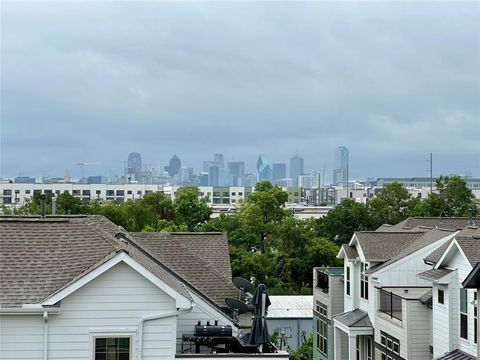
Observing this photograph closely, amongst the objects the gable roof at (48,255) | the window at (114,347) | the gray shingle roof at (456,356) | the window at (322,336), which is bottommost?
the window at (322,336)

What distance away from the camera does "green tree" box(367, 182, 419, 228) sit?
3366 inches

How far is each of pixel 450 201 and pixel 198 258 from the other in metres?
56.5

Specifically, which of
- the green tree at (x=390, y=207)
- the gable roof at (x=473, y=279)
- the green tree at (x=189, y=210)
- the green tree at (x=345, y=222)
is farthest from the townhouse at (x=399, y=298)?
the green tree at (x=189, y=210)

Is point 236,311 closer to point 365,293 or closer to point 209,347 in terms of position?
point 209,347

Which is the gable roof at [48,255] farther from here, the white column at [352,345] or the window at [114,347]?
the white column at [352,345]

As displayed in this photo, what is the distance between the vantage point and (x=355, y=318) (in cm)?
3231

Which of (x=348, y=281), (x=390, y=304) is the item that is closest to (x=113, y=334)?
(x=390, y=304)

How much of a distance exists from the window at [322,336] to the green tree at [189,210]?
50.2 metres

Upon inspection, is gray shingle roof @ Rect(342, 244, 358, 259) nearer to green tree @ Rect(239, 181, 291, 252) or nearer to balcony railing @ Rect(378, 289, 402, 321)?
balcony railing @ Rect(378, 289, 402, 321)

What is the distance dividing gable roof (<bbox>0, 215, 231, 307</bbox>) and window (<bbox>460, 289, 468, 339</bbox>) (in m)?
10.2

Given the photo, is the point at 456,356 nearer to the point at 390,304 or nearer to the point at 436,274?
the point at 436,274

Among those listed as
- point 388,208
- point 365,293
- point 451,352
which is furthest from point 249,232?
point 451,352

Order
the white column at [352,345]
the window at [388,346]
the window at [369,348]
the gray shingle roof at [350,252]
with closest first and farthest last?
the window at [388,346]
the white column at [352,345]
the window at [369,348]
the gray shingle roof at [350,252]

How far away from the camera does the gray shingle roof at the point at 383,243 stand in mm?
32062
